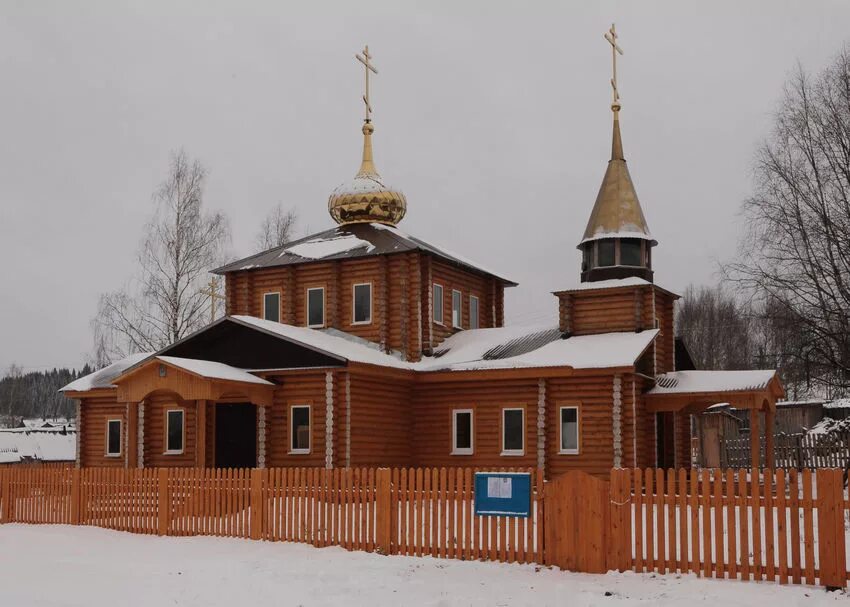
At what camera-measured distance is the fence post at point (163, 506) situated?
659 inches

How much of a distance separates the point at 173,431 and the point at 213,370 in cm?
533

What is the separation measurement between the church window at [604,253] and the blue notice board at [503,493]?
15.3 metres

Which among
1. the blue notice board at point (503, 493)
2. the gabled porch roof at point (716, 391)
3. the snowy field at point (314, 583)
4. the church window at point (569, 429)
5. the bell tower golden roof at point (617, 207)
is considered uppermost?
the bell tower golden roof at point (617, 207)

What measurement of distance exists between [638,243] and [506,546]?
16175mm

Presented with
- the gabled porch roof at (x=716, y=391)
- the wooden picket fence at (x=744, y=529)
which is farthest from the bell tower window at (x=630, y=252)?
the wooden picket fence at (x=744, y=529)

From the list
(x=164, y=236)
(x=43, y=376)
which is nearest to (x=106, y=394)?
(x=164, y=236)

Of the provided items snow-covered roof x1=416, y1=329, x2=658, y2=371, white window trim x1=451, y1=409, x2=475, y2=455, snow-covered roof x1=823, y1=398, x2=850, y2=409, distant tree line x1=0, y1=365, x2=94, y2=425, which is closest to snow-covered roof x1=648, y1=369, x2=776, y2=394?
snow-covered roof x1=416, y1=329, x2=658, y2=371

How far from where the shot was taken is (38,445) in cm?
5009

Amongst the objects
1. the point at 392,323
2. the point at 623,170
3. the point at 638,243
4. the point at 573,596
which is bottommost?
the point at 573,596

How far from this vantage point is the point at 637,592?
11.0 meters

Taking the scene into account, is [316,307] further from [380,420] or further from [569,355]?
[569,355]

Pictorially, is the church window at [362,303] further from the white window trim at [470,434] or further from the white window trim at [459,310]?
the white window trim at [470,434]

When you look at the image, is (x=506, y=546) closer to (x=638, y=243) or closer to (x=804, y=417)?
(x=638, y=243)

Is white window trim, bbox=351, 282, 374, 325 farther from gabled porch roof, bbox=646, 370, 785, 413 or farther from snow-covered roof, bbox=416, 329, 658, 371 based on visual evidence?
gabled porch roof, bbox=646, 370, 785, 413
